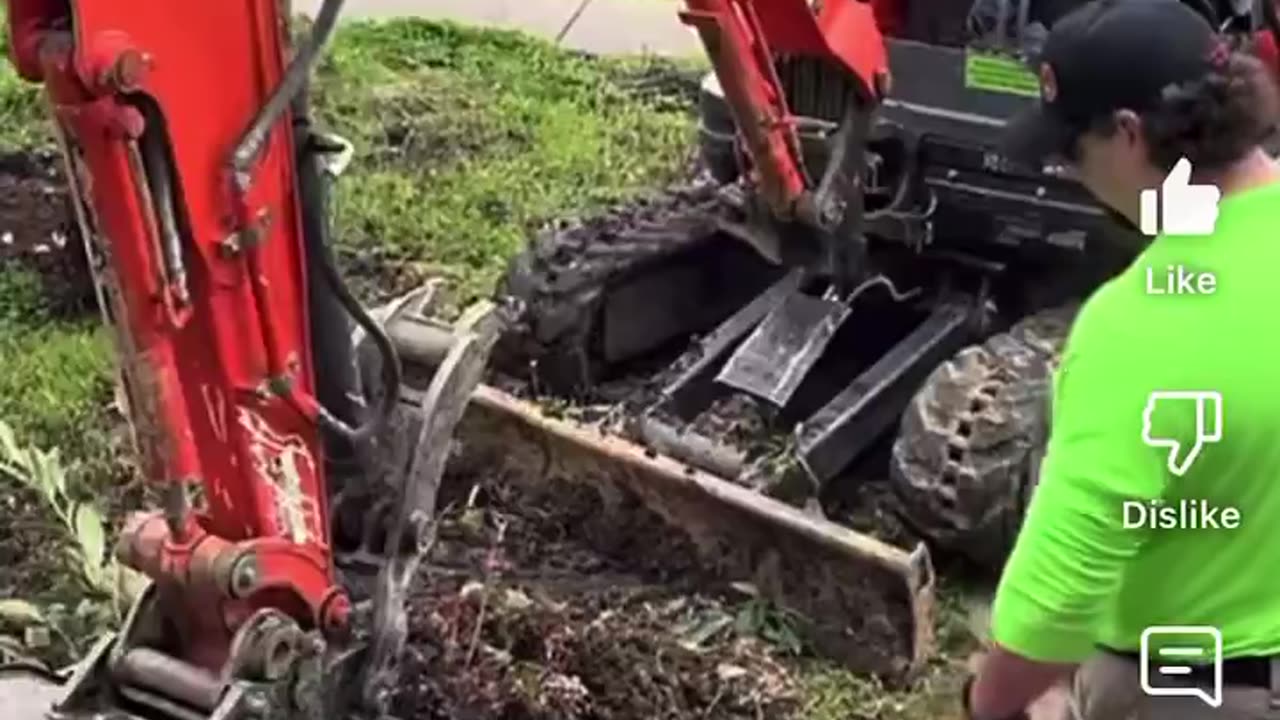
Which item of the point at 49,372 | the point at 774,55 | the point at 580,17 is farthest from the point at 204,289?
the point at 580,17

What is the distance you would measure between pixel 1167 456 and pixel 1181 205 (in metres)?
0.31

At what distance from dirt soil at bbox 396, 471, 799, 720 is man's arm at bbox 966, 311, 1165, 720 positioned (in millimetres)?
1966

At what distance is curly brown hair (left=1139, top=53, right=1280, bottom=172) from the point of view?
2.91m

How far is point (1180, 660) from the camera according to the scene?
3.07 m

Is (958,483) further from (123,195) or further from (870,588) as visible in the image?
(123,195)

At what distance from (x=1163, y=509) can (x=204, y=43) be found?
5.68ft

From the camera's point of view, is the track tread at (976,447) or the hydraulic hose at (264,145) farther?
the track tread at (976,447)

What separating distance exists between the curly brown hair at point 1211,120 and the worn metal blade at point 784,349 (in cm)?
281

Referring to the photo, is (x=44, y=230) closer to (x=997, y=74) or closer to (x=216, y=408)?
(x=997, y=74)

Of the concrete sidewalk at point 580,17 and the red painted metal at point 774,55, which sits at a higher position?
the red painted metal at point 774,55

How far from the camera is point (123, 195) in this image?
3.68 meters

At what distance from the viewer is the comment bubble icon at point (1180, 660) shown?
9.99 ft

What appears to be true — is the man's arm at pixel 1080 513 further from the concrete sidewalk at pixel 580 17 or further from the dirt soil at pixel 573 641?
the concrete sidewalk at pixel 580 17

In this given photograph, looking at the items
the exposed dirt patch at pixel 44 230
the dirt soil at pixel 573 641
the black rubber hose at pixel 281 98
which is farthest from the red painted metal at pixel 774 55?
the exposed dirt patch at pixel 44 230
